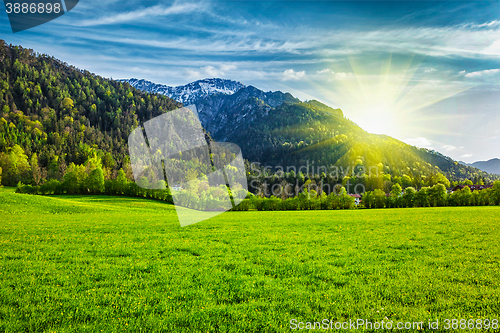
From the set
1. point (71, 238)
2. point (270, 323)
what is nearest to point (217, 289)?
point (270, 323)

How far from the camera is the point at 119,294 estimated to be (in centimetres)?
767

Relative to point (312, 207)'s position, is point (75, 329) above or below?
above

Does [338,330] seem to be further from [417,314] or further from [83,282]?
[83,282]

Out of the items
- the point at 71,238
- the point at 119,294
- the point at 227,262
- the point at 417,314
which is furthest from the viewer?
the point at 71,238

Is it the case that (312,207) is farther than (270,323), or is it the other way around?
(312,207)

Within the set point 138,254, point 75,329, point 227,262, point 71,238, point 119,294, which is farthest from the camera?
point 71,238

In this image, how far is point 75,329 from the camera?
5.68 metres

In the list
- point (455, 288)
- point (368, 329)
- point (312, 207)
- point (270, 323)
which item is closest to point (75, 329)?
point (270, 323)

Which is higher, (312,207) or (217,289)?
(217,289)

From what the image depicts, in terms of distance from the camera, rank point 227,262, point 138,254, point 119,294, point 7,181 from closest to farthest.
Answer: point 119,294 → point 227,262 → point 138,254 → point 7,181

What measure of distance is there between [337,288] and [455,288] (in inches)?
155

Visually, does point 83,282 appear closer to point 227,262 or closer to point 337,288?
point 227,262

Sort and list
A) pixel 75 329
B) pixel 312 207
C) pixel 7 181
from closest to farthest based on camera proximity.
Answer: pixel 75 329
pixel 312 207
pixel 7 181

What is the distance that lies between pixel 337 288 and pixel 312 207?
73.3 m
